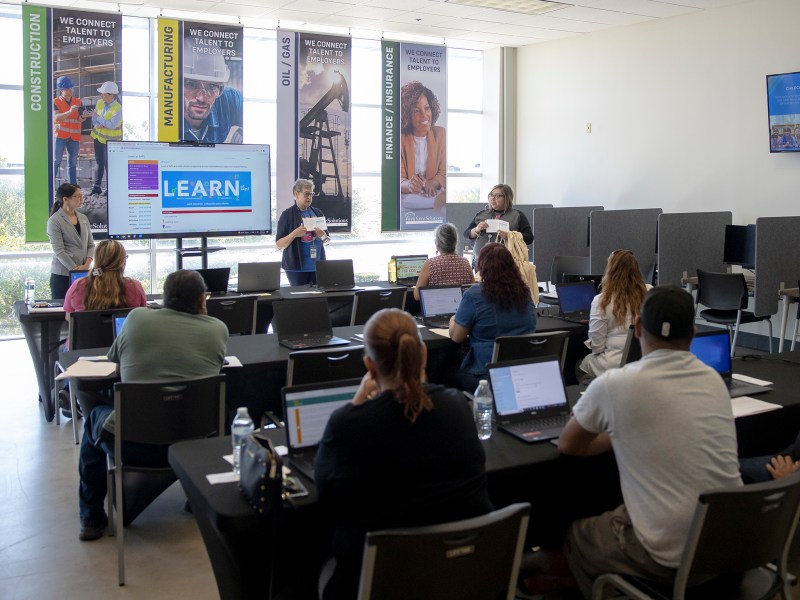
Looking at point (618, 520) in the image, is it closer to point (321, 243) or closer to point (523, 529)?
point (523, 529)

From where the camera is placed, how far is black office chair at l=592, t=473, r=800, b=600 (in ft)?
7.42

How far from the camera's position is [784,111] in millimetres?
7930

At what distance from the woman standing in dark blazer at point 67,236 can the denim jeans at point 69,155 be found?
4.73 ft

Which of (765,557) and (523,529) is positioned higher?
(523,529)

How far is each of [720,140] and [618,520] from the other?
22.7 feet

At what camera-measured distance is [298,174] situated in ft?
31.2

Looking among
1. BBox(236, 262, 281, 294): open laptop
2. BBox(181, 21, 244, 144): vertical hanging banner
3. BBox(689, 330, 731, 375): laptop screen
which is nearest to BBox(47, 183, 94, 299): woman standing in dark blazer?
BBox(236, 262, 281, 294): open laptop

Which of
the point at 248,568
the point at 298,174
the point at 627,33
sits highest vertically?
the point at 627,33

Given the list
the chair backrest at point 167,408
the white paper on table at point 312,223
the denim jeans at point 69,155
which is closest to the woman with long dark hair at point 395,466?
the chair backrest at point 167,408

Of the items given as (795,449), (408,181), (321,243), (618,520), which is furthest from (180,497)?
(408,181)

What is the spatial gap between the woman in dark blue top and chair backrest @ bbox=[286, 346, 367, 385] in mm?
3365

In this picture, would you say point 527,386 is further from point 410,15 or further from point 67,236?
point 410,15

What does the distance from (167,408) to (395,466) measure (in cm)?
160

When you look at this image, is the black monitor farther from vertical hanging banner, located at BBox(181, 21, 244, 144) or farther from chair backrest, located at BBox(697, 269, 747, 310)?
vertical hanging banner, located at BBox(181, 21, 244, 144)
